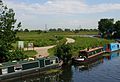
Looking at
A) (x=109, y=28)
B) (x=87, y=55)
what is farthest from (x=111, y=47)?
(x=109, y=28)

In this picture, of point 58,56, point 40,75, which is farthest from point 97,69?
point 40,75

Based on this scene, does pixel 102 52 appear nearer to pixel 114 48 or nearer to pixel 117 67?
A: pixel 114 48

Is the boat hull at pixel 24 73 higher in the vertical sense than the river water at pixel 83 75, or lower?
higher

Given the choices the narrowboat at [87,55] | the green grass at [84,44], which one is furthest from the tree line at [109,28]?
the narrowboat at [87,55]

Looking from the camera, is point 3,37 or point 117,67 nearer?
point 3,37

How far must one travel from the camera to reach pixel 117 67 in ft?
213

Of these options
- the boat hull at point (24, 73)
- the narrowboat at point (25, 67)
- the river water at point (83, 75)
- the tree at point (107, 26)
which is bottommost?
the river water at point (83, 75)

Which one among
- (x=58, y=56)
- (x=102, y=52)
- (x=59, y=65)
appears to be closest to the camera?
(x=59, y=65)

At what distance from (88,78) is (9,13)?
69.2 feet

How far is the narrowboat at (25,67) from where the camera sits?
51719 millimetres

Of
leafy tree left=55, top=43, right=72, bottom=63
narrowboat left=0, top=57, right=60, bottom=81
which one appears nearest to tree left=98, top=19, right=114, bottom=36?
leafy tree left=55, top=43, right=72, bottom=63

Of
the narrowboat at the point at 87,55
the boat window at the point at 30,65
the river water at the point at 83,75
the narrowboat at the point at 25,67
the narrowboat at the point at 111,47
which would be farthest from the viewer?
the narrowboat at the point at 111,47

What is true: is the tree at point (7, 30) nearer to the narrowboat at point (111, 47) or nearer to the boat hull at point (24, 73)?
the boat hull at point (24, 73)

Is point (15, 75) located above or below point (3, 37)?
below
